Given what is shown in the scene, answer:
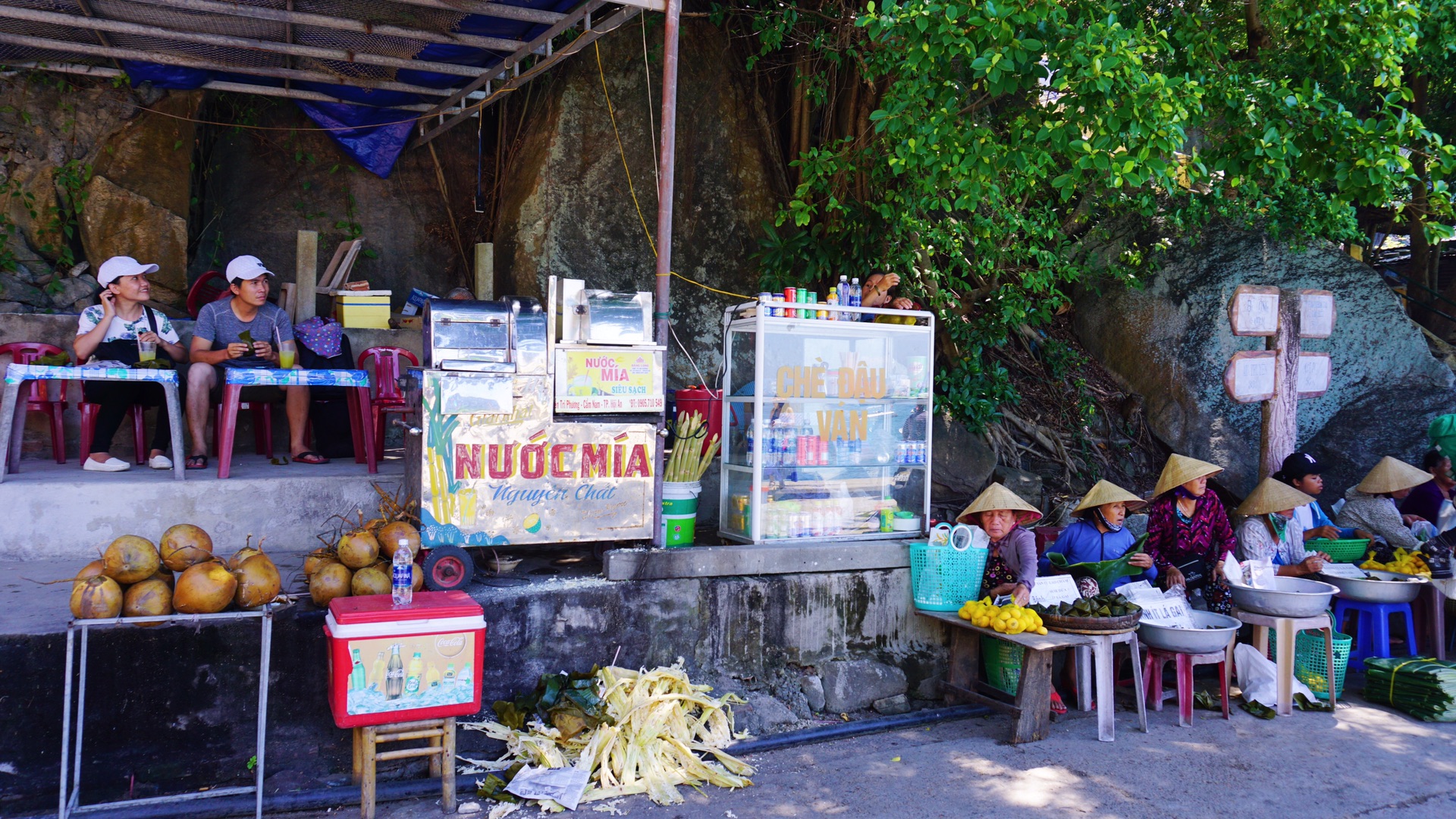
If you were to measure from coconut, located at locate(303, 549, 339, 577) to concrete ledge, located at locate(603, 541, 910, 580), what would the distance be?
1.35m

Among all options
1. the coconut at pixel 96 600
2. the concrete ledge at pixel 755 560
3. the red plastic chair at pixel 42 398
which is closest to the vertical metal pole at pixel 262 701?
the coconut at pixel 96 600

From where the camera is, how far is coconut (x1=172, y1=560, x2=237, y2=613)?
3.96 meters

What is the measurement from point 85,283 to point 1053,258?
7785 mm

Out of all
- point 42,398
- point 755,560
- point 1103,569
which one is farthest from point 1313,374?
point 42,398

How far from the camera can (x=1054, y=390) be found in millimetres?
9969

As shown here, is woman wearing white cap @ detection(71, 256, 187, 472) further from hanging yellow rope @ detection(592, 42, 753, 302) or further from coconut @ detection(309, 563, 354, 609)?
hanging yellow rope @ detection(592, 42, 753, 302)

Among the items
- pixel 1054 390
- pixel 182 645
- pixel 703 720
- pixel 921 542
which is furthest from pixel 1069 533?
pixel 182 645

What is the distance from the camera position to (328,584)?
437cm

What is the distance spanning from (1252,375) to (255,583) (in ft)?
21.4

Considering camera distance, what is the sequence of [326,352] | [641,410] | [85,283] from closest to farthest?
1. [641,410]
2. [326,352]
3. [85,283]

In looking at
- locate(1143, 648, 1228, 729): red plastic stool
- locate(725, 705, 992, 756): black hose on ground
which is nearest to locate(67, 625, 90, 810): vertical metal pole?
locate(725, 705, 992, 756): black hose on ground

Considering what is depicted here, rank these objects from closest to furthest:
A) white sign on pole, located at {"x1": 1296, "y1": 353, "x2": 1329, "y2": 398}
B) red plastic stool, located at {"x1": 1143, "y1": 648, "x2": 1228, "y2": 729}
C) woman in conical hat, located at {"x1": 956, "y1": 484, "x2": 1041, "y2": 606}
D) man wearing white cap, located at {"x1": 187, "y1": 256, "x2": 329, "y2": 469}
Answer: red plastic stool, located at {"x1": 1143, "y1": 648, "x2": 1228, "y2": 729}, woman in conical hat, located at {"x1": 956, "y1": 484, "x2": 1041, "y2": 606}, man wearing white cap, located at {"x1": 187, "y1": 256, "x2": 329, "y2": 469}, white sign on pole, located at {"x1": 1296, "y1": 353, "x2": 1329, "y2": 398}

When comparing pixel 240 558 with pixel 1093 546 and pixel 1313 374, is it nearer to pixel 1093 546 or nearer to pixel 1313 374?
pixel 1093 546

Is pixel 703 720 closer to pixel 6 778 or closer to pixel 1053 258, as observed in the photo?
pixel 6 778
